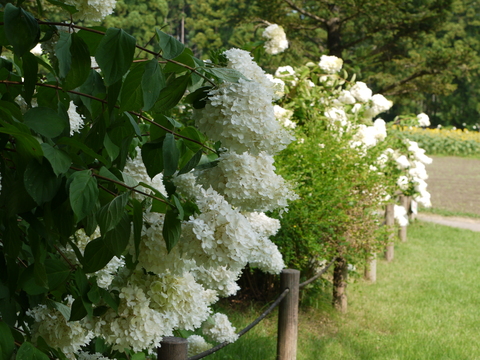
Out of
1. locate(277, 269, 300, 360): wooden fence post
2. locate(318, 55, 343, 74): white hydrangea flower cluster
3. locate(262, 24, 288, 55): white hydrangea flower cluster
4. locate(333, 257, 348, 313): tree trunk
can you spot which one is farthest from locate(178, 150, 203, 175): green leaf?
locate(318, 55, 343, 74): white hydrangea flower cluster

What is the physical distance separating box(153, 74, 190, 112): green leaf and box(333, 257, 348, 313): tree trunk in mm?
3931

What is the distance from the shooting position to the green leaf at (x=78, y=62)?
3.13ft

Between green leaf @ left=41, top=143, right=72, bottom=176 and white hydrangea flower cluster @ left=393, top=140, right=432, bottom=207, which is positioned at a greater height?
white hydrangea flower cluster @ left=393, top=140, right=432, bottom=207

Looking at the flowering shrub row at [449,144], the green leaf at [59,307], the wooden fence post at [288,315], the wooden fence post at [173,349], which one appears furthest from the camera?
the flowering shrub row at [449,144]

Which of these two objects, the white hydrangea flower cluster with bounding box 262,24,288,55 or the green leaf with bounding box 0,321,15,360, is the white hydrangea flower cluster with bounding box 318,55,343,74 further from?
the green leaf with bounding box 0,321,15,360

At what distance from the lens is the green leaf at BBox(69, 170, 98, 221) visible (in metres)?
0.85

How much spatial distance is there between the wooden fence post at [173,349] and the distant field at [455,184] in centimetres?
1076

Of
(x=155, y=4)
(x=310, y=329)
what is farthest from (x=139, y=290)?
(x=155, y=4)

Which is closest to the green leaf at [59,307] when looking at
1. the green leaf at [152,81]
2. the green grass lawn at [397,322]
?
the green leaf at [152,81]

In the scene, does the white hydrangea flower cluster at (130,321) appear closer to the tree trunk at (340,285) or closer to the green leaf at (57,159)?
the green leaf at (57,159)

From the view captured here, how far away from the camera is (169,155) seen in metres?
0.98

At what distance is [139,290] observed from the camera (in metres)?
1.21

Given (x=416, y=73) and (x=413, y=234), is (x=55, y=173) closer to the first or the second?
(x=413, y=234)

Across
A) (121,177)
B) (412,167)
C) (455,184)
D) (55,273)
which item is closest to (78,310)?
(55,273)
